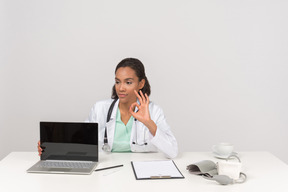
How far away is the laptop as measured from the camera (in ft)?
6.27

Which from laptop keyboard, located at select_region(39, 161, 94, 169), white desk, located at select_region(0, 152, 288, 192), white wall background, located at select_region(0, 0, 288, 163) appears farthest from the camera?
white wall background, located at select_region(0, 0, 288, 163)

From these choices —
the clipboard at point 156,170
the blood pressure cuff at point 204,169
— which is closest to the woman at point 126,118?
the clipboard at point 156,170

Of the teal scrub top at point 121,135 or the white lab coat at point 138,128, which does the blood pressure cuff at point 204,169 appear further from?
the teal scrub top at point 121,135

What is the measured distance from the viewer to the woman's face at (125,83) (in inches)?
95.3

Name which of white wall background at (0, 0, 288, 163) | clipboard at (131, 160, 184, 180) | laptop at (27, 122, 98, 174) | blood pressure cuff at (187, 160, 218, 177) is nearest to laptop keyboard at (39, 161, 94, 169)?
laptop at (27, 122, 98, 174)

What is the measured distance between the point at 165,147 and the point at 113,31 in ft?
6.44

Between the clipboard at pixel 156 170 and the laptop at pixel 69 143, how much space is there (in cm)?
29

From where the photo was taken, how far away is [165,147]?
209 cm

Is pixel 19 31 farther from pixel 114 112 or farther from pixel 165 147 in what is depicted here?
pixel 165 147

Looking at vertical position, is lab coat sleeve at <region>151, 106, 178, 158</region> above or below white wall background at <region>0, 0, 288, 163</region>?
below

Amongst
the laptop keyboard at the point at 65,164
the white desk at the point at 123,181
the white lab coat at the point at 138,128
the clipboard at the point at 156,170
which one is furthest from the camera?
the white lab coat at the point at 138,128

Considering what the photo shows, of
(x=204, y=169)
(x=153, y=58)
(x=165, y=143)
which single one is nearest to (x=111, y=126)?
(x=165, y=143)

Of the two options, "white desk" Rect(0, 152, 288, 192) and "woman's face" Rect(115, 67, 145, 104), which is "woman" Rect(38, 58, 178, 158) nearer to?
"woman's face" Rect(115, 67, 145, 104)

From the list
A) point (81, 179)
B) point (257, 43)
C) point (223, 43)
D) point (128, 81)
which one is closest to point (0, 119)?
point (128, 81)
